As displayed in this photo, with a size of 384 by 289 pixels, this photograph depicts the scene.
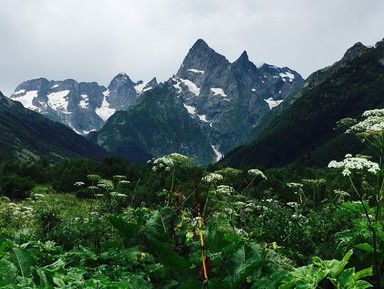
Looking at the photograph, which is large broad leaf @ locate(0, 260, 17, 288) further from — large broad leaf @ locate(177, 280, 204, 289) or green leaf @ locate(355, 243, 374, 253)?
green leaf @ locate(355, 243, 374, 253)

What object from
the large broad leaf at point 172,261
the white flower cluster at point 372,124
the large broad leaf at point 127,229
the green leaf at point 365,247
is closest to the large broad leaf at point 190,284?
the large broad leaf at point 172,261

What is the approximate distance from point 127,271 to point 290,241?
12.3ft

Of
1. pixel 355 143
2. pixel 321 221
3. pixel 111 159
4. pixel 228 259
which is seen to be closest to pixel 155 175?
pixel 111 159

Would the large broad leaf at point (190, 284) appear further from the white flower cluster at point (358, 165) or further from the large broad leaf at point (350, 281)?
the white flower cluster at point (358, 165)

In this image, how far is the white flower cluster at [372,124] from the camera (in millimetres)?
7970

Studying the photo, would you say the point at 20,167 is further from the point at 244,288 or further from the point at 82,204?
the point at 244,288

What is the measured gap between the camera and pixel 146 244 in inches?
304

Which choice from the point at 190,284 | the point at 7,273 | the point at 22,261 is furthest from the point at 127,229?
the point at 7,273

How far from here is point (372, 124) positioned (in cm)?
889

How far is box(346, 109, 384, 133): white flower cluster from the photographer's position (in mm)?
7970

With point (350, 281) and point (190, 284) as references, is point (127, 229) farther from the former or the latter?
point (350, 281)

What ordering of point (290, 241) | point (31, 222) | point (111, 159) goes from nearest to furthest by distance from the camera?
point (290, 241), point (31, 222), point (111, 159)

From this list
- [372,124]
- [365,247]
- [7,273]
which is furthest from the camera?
[372,124]

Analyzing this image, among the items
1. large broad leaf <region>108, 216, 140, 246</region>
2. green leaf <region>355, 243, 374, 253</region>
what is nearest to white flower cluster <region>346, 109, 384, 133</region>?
green leaf <region>355, 243, 374, 253</region>
